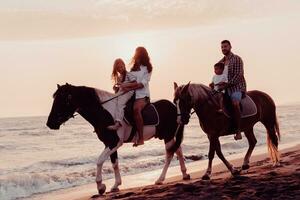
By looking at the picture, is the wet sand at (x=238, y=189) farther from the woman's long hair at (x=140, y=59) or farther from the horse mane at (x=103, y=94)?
the woman's long hair at (x=140, y=59)

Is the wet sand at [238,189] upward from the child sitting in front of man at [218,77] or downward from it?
downward

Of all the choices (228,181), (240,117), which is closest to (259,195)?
(228,181)

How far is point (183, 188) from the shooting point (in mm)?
9328

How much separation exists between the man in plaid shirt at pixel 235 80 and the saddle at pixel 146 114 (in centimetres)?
156

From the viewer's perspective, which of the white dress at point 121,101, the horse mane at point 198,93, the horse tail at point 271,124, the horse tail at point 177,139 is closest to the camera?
the horse mane at point 198,93

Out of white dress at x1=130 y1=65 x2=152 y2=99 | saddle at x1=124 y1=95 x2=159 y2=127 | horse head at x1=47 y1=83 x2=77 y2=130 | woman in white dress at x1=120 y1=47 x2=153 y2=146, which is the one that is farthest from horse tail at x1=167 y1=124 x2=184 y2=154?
horse head at x1=47 y1=83 x2=77 y2=130

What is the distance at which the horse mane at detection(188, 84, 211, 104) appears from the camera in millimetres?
10180

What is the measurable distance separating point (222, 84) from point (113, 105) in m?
2.23

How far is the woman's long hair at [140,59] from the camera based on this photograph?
→ 11016 millimetres

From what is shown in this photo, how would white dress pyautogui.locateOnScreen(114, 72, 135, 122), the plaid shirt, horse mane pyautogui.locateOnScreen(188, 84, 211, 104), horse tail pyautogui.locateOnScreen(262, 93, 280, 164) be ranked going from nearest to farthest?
horse mane pyautogui.locateOnScreen(188, 84, 211, 104), white dress pyautogui.locateOnScreen(114, 72, 135, 122), the plaid shirt, horse tail pyautogui.locateOnScreen(262, 93, 280, 164)

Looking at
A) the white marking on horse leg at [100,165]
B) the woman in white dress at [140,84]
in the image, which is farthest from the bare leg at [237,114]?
the white marking on horse leg at [100,165]

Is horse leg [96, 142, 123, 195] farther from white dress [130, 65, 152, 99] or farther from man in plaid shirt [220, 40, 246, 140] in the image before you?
man in plaid shirt [220, 40, 246, 140]

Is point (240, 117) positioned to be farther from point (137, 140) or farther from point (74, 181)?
point (74, 181)

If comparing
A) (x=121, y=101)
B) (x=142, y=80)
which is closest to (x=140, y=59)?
(x=142, y=80)
